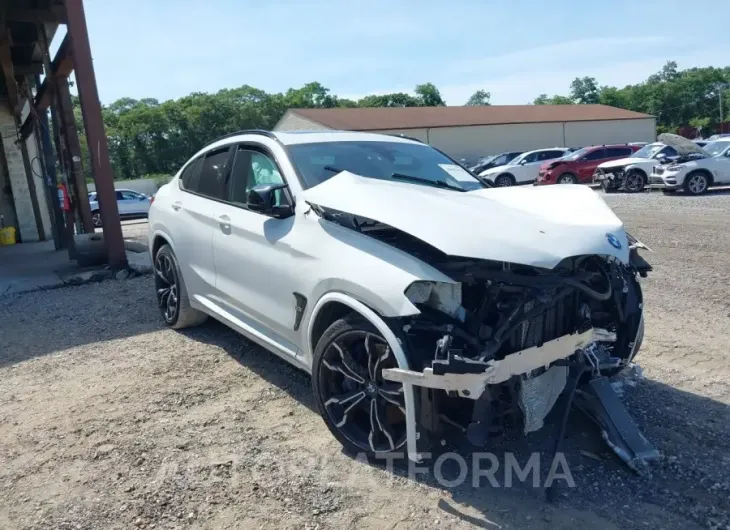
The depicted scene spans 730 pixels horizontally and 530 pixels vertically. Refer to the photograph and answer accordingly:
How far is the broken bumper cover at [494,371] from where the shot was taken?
285 centimetres

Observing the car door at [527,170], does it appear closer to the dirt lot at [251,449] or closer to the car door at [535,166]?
the car door at [535,166]

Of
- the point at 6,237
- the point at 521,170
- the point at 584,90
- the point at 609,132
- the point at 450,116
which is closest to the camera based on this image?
the point at 6,237

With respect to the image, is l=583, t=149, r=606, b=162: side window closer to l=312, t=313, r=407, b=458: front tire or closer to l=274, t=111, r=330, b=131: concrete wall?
l=274, t=111, r=330, b=131: concrete wall

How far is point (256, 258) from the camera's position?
4180 millimetres

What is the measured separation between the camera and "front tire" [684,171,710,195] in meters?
17.5

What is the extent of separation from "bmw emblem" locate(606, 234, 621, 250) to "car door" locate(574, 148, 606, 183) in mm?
21401

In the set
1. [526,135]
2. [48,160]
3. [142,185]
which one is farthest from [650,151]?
[142,185]

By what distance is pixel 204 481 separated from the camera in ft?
11.0

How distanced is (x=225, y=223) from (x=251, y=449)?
1.72 m

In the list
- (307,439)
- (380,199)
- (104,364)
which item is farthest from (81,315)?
Result: (380,199)

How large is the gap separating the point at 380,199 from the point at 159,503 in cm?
194

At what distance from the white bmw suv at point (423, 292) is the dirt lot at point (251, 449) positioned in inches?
13.6

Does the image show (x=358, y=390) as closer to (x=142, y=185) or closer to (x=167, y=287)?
(x=167, y=287)

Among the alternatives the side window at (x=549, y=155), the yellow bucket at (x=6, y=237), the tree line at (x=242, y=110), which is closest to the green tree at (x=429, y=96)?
the tree line at (x=242, y=110)
